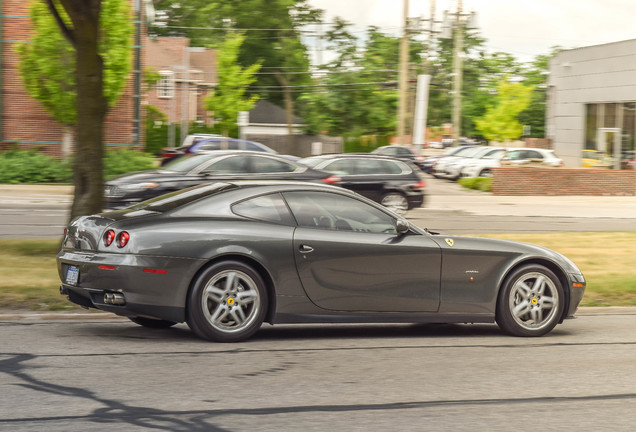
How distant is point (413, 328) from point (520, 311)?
41.2 inches

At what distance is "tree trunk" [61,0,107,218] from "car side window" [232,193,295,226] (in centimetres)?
420

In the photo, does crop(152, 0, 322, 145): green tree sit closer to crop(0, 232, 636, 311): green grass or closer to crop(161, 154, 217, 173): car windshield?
crop(161, 154, 217, 173): car windshield

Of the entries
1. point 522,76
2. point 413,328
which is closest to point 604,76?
point 413,328

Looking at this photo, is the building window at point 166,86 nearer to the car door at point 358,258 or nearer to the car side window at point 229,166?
the car side window at point 229,166

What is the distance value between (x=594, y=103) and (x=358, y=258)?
1542 inches

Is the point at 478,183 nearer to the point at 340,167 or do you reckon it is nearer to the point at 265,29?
the point at 340,167

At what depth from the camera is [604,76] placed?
43031 mm

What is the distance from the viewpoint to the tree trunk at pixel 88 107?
1106cm

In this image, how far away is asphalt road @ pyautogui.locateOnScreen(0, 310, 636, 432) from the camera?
17.0 ft

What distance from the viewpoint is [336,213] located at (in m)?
7.93

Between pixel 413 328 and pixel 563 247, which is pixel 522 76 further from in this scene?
pixel 413 328

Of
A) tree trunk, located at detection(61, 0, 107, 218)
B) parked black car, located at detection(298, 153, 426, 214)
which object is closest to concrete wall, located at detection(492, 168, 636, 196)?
parked black car, located at detection(298, 153, 426, 214)

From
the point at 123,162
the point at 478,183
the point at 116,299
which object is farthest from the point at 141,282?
the point at 478,183

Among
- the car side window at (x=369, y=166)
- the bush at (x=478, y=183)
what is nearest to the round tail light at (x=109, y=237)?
the car side window at (x=369, y=166)
